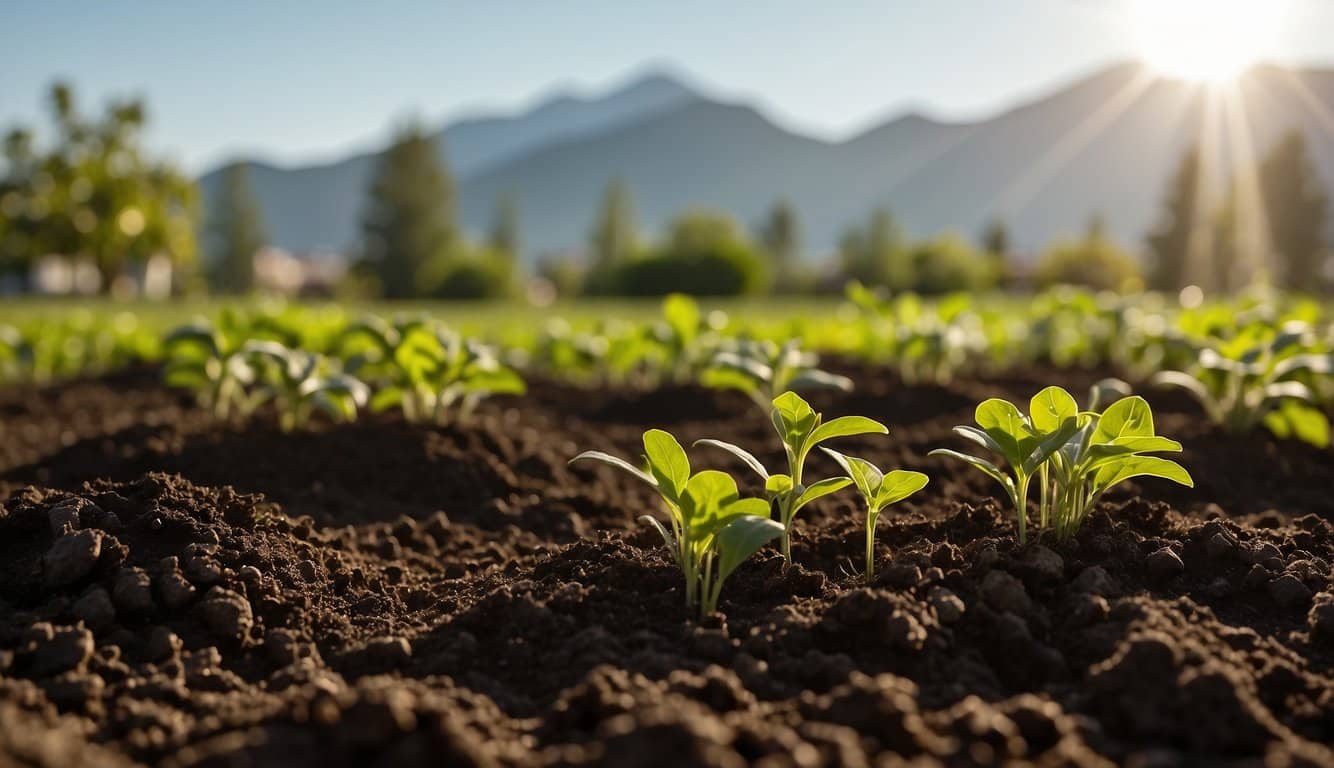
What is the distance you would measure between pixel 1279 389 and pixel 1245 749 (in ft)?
10.5

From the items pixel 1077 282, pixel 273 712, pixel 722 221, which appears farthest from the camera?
pixel 722 221

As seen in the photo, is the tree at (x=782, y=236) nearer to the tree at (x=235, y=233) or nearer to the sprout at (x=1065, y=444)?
the tree at (x=235, y=233)

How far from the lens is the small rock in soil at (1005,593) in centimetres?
207

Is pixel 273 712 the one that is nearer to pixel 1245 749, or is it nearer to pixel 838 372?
pixel 1245 749

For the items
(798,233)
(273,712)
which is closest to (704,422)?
(273,712)

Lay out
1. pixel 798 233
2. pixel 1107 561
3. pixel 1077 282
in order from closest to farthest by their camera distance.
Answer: pixel 1107 561, pixel 1077 282, pixel 798 233

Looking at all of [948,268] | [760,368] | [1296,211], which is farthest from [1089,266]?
[760,368]

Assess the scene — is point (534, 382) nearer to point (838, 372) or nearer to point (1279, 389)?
point (838, 372)

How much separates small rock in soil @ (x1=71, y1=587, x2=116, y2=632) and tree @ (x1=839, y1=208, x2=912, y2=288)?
67.3 metres

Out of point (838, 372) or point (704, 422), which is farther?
point (838, 372)

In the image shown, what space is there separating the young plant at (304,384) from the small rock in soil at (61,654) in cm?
206

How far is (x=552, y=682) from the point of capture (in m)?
1.95

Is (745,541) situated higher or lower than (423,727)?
higher

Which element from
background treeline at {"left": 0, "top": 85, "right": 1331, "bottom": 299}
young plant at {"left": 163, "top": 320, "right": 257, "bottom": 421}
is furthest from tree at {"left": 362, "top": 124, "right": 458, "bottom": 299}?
young plant at {"left": 163, "top": 320, "right": 257, "bottom": 421}
